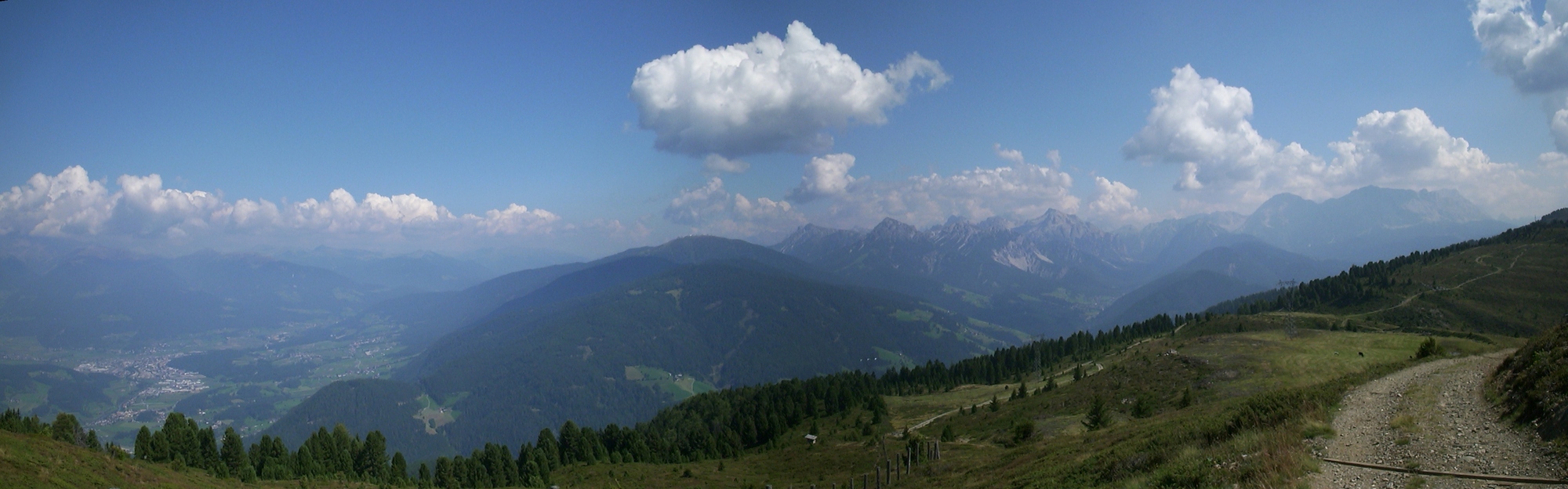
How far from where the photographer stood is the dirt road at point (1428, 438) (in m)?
12.0

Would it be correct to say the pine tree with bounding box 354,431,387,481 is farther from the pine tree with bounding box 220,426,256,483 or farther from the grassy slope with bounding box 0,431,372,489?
the grassy slope with bounding box 0,431,372,489

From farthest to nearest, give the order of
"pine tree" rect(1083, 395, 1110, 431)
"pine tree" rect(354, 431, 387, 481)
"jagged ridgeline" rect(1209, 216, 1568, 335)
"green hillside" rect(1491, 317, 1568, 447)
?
"jagged ridgeline" rect(1209, 216, 1568, 335)
"pine tree" rect(354, 431, 387, 481)
"pine tree" rect(1083, 395, 1110, 431)
"green hillside" rect(1491, 317, 1568, 447)

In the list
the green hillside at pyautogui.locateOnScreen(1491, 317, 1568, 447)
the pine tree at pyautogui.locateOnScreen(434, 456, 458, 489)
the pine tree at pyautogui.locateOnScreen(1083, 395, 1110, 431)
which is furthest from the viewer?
the pine tree at pyautogui.locateOnScreen(434, 456, 458, 489)

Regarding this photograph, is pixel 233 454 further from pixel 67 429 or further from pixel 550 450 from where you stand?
pixel 550 450

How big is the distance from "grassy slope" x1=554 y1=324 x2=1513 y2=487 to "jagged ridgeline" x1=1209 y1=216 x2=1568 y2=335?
7479cm

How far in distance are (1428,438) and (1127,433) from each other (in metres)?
13.8

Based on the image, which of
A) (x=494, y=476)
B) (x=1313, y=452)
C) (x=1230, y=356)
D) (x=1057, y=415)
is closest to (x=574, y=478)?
(x=494, y=476)

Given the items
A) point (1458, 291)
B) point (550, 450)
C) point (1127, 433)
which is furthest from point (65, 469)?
point (1458, 291)

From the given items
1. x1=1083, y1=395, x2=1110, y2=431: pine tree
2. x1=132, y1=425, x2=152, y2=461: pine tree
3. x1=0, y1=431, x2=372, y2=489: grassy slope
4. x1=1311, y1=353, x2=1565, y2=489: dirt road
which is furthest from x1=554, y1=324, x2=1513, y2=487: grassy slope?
x1=132, y1=425, x2=152, y2=461: pine tree

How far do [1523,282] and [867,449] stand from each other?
199m

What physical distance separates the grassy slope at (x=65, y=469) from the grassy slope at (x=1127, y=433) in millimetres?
32708

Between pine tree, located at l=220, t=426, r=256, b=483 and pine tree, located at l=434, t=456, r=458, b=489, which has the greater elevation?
pine tree, located at l=220, t=426, r=256, b=483

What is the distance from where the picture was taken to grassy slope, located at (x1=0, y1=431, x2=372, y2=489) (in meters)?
24.3

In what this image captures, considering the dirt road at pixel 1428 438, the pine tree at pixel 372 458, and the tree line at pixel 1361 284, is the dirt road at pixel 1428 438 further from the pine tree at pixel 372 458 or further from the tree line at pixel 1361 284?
the tree line at pixel 1361 284
